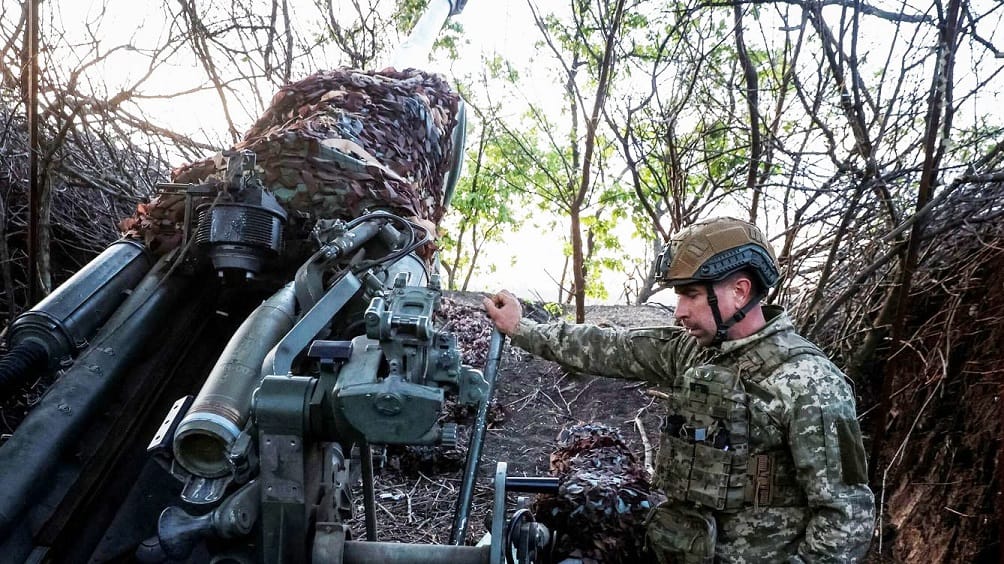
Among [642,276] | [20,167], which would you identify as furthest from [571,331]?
[642,276]

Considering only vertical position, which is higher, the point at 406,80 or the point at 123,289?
the point at 406,80

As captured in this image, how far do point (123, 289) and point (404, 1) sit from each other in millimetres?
6872

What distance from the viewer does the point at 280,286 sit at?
409 centimetres

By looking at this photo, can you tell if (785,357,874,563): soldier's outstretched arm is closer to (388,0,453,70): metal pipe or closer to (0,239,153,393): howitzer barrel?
(0,239,153,393): howitzer barrel

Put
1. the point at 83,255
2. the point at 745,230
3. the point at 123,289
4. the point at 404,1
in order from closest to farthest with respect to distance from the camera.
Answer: the point at 745,230 → the point at 123,289 → the point at 83,255 → the point at 404,1

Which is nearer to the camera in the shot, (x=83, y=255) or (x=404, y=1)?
(x=83, y=255)

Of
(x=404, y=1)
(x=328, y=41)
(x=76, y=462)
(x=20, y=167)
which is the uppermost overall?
(x=404, y=1)

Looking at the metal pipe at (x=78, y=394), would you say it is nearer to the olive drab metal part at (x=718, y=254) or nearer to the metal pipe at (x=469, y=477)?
the metal pipe at (x=469, y=477)

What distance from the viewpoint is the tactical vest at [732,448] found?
2.71 m

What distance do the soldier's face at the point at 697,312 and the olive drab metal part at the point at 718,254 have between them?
0.15ft

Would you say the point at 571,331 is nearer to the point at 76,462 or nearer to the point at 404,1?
the point at 76,462

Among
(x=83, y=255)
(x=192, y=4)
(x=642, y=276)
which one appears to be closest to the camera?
(x=192, y=4)

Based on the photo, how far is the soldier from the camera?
2.56 m

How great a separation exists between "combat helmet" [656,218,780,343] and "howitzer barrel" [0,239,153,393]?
2745 millimetres
